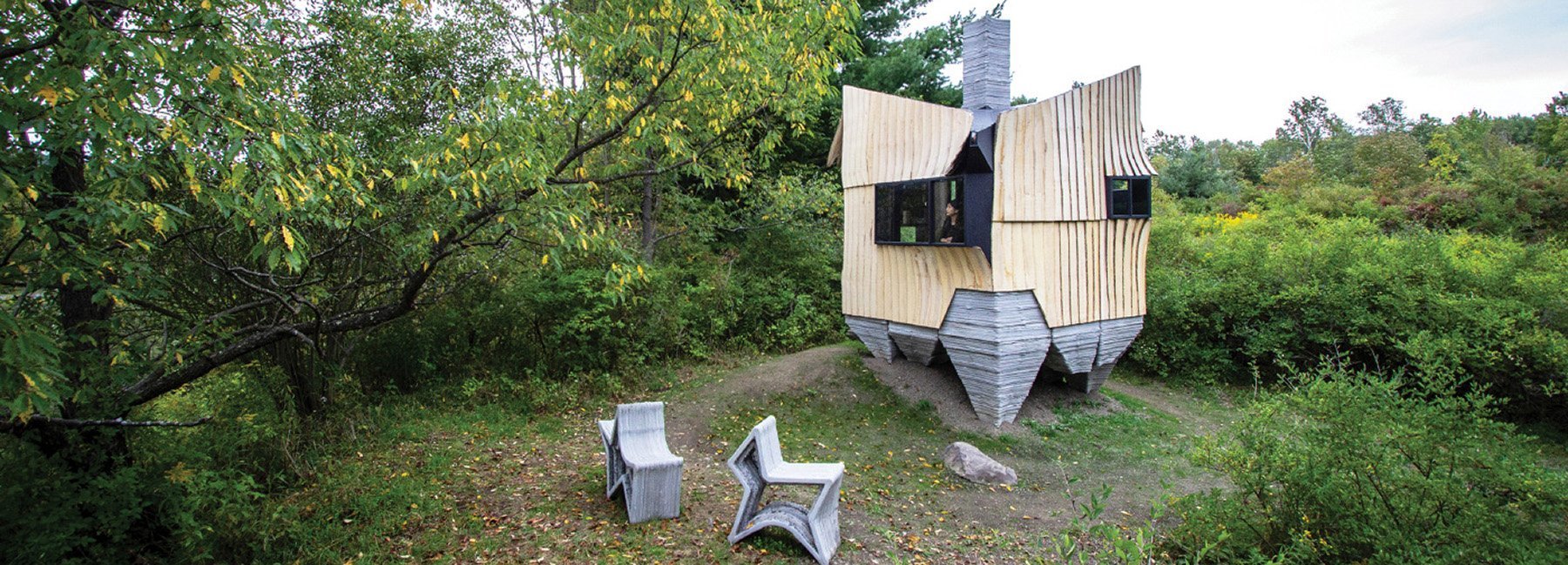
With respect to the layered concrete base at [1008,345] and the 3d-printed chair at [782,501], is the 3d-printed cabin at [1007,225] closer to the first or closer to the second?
the layered concrete base at [1008,345]

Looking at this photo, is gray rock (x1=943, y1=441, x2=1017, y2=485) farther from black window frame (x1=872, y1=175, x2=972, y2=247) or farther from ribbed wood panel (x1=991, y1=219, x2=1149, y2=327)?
black window frame (x1=872, y1=175, x2=972, y2=247)

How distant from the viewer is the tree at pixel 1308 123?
1394 inches

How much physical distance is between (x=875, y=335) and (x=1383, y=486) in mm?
6077

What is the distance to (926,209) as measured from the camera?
8.10 metres

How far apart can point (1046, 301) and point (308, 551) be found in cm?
712

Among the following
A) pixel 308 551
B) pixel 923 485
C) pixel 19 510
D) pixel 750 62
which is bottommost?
pixel 923 485

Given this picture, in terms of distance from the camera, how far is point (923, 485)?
6547 mm

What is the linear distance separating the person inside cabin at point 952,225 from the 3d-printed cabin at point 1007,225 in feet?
0.05

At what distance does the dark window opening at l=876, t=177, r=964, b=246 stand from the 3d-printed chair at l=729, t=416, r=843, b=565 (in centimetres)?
389

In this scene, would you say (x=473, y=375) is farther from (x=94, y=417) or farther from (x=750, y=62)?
(x=750, y=62)

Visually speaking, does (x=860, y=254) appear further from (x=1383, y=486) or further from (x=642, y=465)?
(x=1383, y=486)

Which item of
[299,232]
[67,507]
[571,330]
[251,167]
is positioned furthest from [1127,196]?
[67,507]

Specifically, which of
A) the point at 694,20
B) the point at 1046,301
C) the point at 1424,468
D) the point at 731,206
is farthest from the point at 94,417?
the point at 731,206

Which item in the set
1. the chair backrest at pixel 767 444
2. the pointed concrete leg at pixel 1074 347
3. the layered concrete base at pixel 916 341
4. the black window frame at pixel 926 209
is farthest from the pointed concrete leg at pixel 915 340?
the chair backrest at pixel 767 444
